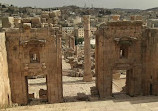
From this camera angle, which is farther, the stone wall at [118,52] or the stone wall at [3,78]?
the stone wall at [118,52]

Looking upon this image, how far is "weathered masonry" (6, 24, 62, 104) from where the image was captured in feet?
46.3

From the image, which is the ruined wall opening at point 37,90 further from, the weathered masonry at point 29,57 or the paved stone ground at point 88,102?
the weathered masonry at point 29,57

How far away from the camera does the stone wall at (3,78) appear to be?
1243cm

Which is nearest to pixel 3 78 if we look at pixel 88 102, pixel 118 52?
pixel 88 102

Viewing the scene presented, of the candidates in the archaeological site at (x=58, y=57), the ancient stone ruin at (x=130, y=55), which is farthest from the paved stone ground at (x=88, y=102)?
the ancient stone ruin at (x=130, y=55)

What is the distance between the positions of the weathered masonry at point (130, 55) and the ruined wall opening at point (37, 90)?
15.1 feet

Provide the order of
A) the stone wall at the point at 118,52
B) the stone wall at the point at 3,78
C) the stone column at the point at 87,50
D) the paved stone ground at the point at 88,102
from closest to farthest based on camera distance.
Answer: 1. the paved stone ground at the point at 88,102
2. the stone wall at the point at 3,78
3. the stone wall at the point at 118,52
4. the stone column at the point at 87,50

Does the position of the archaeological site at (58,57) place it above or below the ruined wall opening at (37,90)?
above

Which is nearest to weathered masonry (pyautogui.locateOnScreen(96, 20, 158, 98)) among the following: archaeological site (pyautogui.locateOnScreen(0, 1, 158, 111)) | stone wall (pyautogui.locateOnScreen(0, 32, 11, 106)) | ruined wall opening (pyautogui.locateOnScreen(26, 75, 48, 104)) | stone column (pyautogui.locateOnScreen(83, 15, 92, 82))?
archaeological site (pyautogui.locateOnScreen(0, 1, 158, 111))

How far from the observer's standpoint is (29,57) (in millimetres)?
14594

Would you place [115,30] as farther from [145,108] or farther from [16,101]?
[16,101]

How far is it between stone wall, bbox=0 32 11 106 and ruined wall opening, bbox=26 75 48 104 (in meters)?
2.13

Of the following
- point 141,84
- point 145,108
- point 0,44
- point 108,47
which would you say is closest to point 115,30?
point 108,47

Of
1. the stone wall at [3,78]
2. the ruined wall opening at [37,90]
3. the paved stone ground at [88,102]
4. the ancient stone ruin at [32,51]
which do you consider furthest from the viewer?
the ruined wall opening at [37,90]
